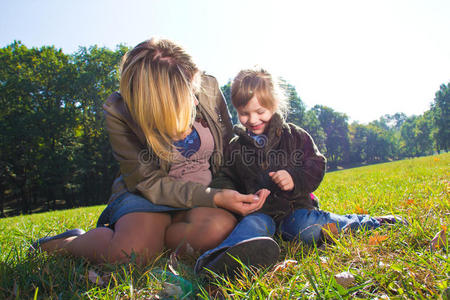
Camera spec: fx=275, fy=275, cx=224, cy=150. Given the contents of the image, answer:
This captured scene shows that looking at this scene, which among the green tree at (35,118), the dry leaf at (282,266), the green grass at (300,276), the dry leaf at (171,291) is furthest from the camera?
the green tree at (35,118)

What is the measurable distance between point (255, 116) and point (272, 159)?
418 millimetres

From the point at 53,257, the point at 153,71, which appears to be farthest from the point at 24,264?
the point at 153,71

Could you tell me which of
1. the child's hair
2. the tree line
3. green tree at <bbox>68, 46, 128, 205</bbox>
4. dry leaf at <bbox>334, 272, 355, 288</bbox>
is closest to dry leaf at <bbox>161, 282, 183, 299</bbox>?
dry leaf at <bbox>334, 272, 355, 288</bbox>

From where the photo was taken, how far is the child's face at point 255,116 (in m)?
2.50

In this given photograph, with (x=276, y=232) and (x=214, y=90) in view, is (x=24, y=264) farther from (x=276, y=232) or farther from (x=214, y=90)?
(x=214, y=90)

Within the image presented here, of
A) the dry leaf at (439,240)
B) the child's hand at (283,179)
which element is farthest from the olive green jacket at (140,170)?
the dry leaf at (439,240)

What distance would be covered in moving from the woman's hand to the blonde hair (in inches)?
23.7

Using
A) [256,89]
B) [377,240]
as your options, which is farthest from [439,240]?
[256,89]

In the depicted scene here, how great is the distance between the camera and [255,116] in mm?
2494

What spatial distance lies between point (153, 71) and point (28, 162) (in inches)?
934

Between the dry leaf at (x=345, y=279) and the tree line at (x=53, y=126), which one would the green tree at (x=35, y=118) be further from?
the dry leaf at (x=345, y=279)

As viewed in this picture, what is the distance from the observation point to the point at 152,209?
2.03m

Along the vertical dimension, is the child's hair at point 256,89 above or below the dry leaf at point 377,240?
above

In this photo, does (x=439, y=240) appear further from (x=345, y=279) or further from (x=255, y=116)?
(x=255, y=116)
